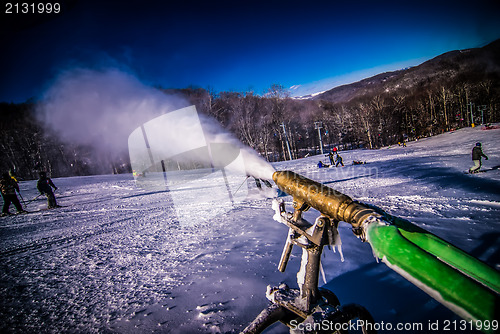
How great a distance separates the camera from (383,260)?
80cm

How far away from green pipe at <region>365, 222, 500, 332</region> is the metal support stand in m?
0.61

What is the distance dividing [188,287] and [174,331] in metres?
0.74

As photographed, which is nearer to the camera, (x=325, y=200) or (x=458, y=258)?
(x=458, y=258)

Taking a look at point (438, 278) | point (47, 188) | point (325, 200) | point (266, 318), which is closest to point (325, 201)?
point (325, 200)

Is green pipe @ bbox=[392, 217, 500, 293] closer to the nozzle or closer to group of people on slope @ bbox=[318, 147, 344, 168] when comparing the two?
the nozzle

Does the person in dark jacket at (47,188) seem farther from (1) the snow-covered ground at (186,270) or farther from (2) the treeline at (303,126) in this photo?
(2) the treeline at (303,126)

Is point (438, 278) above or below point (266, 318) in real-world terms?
above

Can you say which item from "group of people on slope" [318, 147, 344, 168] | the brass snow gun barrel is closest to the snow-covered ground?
the brass snow gun barrel

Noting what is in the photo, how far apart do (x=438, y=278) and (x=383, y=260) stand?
16cm

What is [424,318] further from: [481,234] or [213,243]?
[213,243]

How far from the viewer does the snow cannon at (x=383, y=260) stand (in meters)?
0.62

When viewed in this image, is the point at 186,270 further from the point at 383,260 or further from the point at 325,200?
the point at 383,260

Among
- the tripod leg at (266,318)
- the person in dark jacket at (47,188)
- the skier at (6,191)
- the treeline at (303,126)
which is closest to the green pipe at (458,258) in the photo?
the tripod leg at (266,318)

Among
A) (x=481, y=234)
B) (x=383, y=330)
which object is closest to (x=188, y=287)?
(x=383, y=330)
